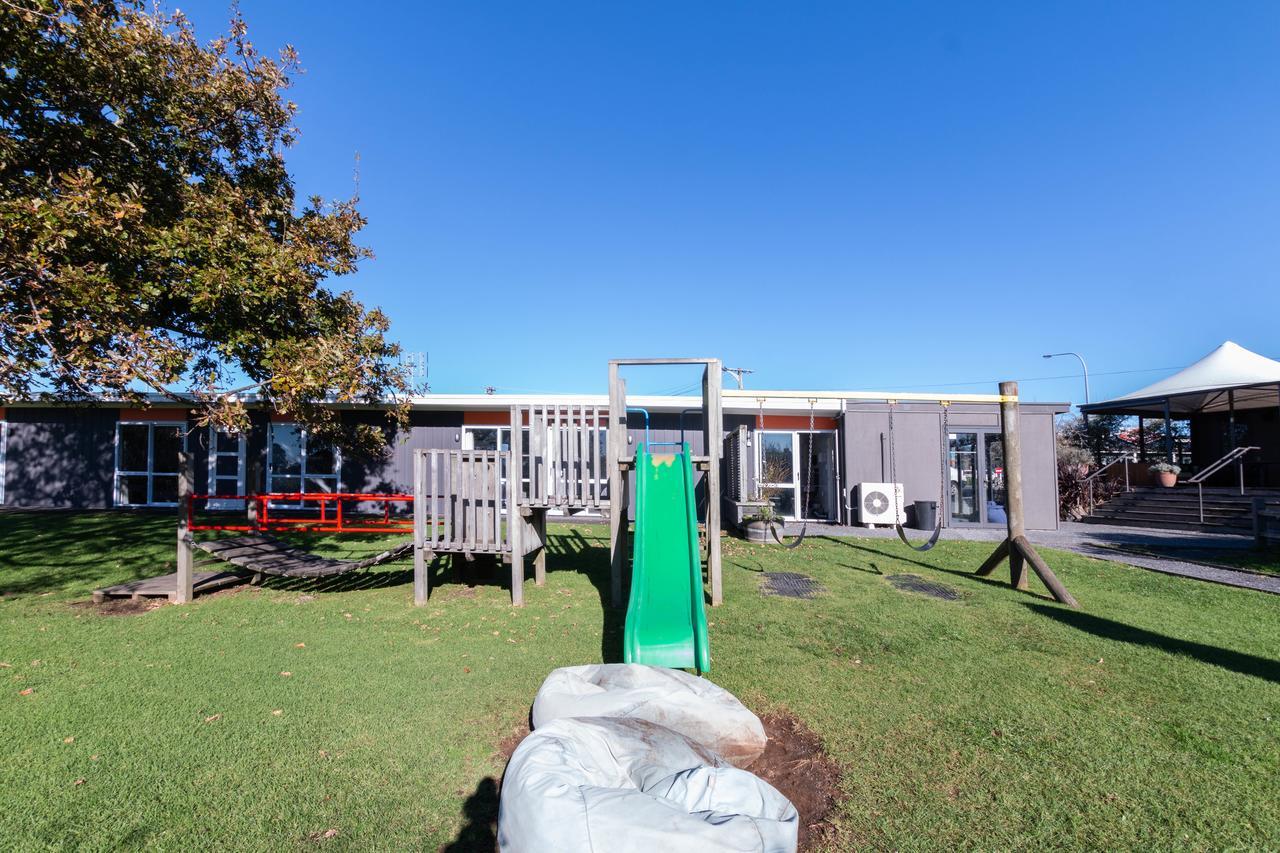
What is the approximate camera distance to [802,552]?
1038 centimetres

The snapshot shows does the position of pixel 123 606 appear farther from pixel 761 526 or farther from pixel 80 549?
pixel 761 526

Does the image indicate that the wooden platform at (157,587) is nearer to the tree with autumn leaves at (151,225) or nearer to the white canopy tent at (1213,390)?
the tree with autumn leaves at (151,225)

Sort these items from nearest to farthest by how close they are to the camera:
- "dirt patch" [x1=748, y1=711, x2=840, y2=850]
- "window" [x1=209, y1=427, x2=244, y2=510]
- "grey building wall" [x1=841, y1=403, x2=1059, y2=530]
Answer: "dirt patch" [x1=748, y1=711, x2=840, y2=850]
"grey building wall" [x1=841, y1=403, x2=1059, y2=530]
"window" [x1=209, y1=427, x2=244, y2=510]

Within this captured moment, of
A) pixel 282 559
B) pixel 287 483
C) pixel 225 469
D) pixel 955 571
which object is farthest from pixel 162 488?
pixel 955 571

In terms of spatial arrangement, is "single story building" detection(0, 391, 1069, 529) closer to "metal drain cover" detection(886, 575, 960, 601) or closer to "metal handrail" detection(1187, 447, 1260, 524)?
"metal handrail" detection(1187, 447, 1260, 524)

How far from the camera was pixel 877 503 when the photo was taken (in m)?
13.9

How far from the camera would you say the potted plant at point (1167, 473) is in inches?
645

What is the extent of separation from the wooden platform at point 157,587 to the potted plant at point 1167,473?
2215 cm

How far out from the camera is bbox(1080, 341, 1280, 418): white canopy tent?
1609 centimetres

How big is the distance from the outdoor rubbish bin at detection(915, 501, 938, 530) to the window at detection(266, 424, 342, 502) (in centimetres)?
1476

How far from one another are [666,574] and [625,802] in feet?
12.7

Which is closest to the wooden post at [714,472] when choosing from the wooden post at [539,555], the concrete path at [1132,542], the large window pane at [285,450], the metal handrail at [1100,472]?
the wooden post at [539,555]

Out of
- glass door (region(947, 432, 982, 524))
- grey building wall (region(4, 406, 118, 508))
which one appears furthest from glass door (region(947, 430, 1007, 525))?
grey building wall (region(4, 406, 118, 508))

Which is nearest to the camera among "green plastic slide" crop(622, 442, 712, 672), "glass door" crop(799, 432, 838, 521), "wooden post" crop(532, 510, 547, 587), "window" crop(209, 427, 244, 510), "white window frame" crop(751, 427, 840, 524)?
"green plastic slide" crop(622, 442, 712, 672)
